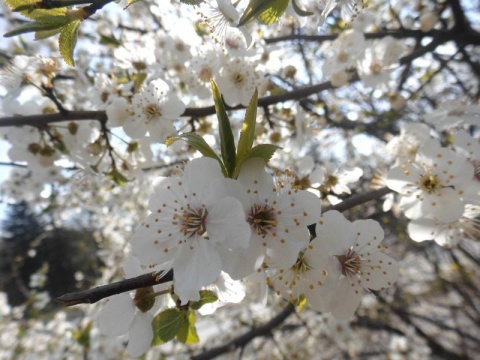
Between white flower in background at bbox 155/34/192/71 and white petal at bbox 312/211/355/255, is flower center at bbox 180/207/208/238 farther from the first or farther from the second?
white flower in background at bbox 155/34/192/71

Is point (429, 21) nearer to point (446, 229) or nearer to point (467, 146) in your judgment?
point (467, 146)

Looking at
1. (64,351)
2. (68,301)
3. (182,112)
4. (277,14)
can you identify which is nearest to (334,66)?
(182,112)

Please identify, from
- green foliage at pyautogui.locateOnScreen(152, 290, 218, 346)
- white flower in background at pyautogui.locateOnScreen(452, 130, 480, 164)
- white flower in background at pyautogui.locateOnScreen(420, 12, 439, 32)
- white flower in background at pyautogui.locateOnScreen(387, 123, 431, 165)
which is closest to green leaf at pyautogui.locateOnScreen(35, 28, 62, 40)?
green foliage at pyautogui.locateOnScreen(152, 290, 218, 346)

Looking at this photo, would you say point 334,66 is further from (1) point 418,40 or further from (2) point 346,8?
(2) point 346,8

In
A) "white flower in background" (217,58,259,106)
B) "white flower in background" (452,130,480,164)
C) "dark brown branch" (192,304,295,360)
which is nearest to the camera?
"white flower in background" (452,130,480,164)

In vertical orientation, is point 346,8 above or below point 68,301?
above

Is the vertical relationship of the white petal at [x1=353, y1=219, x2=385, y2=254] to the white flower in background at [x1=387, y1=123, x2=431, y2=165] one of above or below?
below

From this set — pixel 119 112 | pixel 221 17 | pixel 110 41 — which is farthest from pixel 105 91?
pixel 221 17

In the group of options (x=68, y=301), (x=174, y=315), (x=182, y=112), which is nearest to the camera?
(x=68, y=301)
